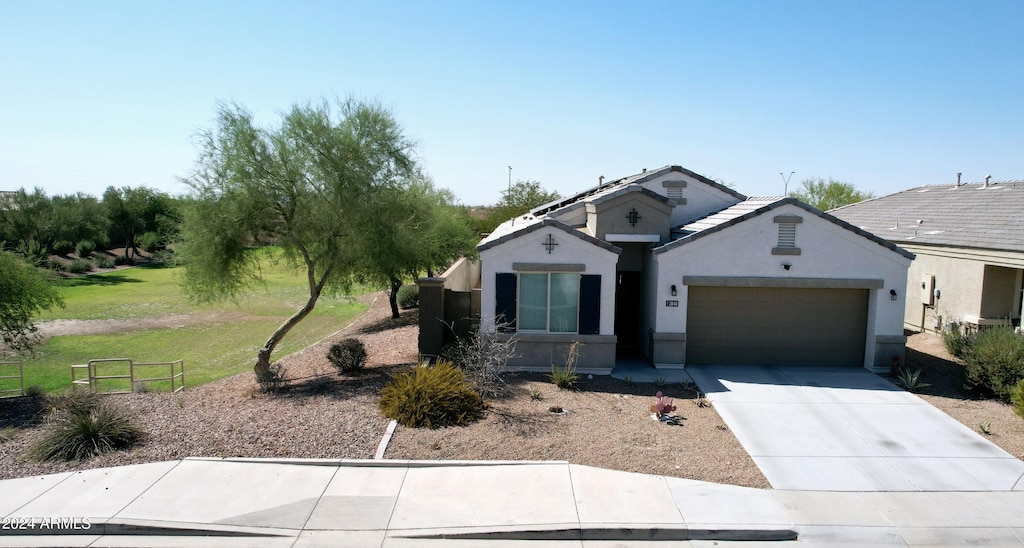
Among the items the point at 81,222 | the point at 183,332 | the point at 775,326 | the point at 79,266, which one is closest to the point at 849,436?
the point at 775,326

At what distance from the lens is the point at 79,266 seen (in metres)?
48.0

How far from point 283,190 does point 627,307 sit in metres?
8.94

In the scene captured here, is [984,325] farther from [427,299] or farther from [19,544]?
[19,544]

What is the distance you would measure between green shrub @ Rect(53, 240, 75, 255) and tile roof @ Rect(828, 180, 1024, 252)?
171ft

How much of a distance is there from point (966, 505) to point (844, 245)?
24.5 feet

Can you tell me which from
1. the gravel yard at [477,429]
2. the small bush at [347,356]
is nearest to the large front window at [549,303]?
the gravel yard at [477,429]

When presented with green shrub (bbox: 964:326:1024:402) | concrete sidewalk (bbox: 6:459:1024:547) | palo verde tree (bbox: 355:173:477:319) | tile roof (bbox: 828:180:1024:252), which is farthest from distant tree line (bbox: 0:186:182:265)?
green shrub (bbox: 964:326:1024:402)

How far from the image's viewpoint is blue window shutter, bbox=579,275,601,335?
1475 cm

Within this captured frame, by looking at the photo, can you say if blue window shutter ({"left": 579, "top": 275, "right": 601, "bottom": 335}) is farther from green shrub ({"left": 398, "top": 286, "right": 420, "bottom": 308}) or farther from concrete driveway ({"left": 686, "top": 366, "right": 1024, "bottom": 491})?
green shrub ({"left": 398, "top": 286, "right": 420, "bottom": 308})

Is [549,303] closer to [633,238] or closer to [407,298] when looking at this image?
[633,238]

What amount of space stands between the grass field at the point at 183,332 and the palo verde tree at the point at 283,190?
1.56 m

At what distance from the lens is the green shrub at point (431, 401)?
35.8 feet

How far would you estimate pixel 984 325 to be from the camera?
671 inches

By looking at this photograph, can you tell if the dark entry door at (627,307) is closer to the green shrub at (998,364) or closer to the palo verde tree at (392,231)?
the palo verde tree at (392,231)
